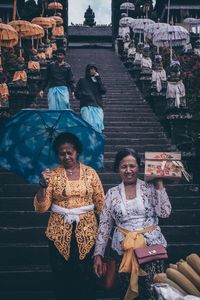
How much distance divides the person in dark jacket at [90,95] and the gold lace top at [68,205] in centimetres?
434

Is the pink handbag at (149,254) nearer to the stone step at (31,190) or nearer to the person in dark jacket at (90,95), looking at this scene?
the stone step at (31,190)

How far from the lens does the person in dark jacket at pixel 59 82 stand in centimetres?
942

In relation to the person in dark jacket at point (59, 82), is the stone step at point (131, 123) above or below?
below

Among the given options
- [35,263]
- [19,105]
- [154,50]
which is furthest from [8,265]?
[154,50]

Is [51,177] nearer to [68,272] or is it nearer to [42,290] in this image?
[68,272]

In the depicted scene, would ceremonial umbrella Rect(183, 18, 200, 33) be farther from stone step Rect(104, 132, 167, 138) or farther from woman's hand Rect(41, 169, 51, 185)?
woman's hand Rect(41, 169, 51, 185)

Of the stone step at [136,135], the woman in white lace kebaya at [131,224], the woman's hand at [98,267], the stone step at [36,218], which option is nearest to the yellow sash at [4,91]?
the stone step at [136,135]

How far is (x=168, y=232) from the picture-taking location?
654cm

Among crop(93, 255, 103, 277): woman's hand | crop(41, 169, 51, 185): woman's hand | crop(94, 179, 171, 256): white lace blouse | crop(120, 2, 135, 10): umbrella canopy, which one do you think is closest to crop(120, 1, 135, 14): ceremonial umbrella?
crop(120, 2, 135, 10): umbrella canopy

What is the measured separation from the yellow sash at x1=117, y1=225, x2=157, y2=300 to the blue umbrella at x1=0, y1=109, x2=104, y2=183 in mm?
1154

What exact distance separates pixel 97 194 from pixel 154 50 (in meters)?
20.0

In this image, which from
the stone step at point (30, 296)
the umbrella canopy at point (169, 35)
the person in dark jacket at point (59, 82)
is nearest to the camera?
the stone step at point (30, 296)

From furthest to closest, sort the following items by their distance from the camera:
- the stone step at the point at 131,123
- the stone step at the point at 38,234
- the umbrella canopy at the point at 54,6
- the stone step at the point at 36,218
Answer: the umbrella canopy at the point at 54,6, the stone step at the point at 131,123, the stone step at the point at 36,218, the stone step at the point at 38,234

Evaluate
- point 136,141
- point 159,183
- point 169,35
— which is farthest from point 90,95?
point 169,35
